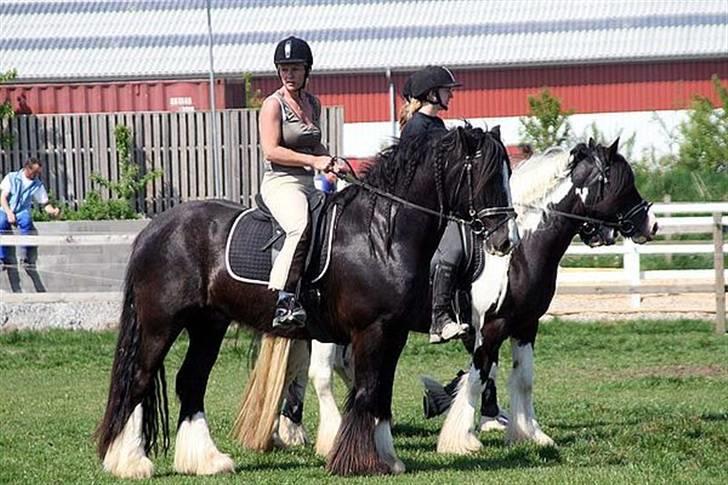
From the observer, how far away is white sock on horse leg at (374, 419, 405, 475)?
9.40 m

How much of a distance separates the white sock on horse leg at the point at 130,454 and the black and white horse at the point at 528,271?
61.0 inches

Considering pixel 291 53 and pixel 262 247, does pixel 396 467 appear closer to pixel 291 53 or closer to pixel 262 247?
pixel 262 247

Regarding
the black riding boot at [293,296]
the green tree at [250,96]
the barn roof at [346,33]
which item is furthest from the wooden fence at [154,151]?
the black riding boot at [293,296]

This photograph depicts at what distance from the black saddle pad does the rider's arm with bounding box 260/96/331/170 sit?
1.18 ft

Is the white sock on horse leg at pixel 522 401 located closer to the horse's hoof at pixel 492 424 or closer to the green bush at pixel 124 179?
the horse's hoof at pixel 492 424

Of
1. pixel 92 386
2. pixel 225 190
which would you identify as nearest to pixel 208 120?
pixel 225 190

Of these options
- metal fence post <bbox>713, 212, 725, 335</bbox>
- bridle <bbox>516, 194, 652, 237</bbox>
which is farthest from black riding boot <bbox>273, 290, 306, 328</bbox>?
metal fence post <bbox>713, 212, 725, 335</bbox>

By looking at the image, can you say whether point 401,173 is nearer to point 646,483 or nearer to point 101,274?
point 646,483

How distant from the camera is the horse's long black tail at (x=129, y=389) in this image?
9.74m

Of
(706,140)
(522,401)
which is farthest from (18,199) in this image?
(706,140)

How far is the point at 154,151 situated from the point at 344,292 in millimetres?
21958

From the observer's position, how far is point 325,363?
11.3 meters

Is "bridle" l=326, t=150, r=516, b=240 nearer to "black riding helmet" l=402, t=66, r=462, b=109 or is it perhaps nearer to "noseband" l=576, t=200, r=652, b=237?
"black riding helmet" l=402, t=66, r=462, b=109

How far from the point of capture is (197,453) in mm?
9781
